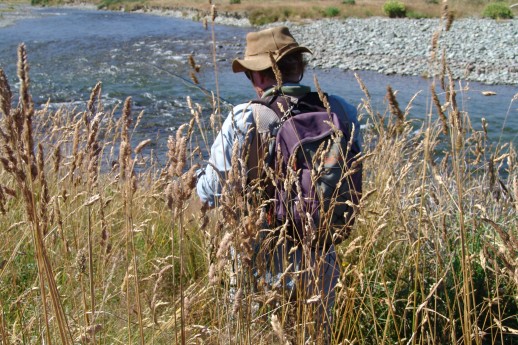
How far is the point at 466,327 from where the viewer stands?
159 centimetres

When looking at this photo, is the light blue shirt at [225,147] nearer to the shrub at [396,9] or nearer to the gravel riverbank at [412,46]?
the gravel riverbank at [412,46]

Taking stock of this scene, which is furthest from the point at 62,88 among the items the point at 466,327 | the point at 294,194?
the point at 466,327

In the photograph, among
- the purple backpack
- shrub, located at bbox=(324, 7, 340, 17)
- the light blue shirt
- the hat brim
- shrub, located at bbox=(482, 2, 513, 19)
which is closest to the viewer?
the purple backpack

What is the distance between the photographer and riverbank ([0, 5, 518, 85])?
56.3 ft

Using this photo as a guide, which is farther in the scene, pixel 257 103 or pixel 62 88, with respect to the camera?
pixel 62 88

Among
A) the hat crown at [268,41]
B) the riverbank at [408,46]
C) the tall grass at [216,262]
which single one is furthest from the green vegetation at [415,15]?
the hat crown at [268,41]

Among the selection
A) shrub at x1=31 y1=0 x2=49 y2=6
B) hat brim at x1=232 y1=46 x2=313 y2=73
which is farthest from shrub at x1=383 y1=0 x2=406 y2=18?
hat brim at x1=232 y1=46 x2=313 y2=73

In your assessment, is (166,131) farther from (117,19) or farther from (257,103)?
(117,19)

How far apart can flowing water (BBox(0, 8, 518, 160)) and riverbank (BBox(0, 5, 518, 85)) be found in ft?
3.25

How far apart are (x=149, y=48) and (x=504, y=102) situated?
11.0 meters

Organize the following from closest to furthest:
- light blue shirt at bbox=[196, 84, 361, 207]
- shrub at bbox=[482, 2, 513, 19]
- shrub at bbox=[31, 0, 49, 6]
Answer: light blue shirt at bbox=[196, 84, 361, 207], shrub at bbox=[482, 2, 513, 19], shrub at bbox=[31, 0, 49, 6]

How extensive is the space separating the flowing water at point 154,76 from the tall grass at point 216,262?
3.77m

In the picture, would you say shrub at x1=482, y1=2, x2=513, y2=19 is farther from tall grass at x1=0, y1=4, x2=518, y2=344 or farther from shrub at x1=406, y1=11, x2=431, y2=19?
tall grass at x1=0, y1=4, x2=518, y2=344

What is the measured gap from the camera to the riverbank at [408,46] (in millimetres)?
17172
